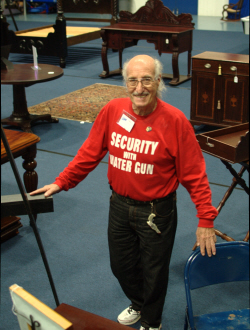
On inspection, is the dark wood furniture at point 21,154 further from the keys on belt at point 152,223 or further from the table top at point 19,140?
the keys on belt at point 152,223

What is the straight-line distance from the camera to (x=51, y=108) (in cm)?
650

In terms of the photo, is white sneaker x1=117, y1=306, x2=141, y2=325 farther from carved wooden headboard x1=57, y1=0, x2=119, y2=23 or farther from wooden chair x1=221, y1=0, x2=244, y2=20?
wooden chair x1=221, y1=0, x2=244, y2=20

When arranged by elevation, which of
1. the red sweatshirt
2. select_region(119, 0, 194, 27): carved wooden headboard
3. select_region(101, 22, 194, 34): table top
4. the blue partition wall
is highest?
the blue partition wall

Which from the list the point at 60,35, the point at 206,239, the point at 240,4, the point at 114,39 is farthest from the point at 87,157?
the point at 240,4

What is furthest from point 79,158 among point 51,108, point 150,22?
point 150,22

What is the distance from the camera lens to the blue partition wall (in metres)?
18.6

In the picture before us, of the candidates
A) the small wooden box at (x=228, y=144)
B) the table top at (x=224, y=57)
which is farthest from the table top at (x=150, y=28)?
the small wooden box at (x=228, y=144)

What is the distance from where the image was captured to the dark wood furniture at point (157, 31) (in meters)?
7.37

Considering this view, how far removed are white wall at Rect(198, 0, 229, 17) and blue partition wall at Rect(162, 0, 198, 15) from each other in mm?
230

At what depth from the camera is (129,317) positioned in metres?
2.41

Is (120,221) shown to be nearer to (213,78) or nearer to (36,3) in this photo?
(213,78)

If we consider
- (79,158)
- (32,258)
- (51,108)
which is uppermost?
(79,158)

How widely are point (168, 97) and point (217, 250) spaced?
5158mm

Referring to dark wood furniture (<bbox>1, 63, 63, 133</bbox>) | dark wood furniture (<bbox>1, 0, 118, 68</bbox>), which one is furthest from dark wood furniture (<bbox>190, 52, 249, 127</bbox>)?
dark wood furniture (<bbox>1, 0, 118, 68</bbox>)
